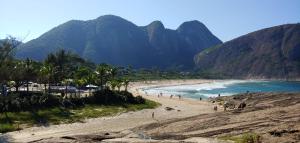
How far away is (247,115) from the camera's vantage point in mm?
55750

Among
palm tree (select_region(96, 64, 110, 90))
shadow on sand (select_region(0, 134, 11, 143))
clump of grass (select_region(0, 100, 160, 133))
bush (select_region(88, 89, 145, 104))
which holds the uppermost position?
palm tree (select_region(96, 64, 110, 90))

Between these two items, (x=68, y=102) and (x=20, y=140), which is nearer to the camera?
(x=20, y=140)

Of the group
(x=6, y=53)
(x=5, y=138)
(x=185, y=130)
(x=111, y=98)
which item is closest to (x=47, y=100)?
(x=111, y=98)

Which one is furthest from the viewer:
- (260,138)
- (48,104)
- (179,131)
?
(48,104)

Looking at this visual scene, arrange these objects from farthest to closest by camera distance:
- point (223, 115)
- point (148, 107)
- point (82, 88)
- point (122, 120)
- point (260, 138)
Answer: point (82, 88)
point (148, 107)
point (122, 120)
point (223, 115)
point (260, 138)

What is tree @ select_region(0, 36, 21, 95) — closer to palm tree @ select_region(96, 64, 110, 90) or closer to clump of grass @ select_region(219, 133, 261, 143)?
clump of grass @ select_region(219, 133, 261, 143)

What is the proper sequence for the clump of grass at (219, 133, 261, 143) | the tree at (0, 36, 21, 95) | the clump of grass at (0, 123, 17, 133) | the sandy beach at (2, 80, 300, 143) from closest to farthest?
the clump of grass at (219, 133, 261, 143) → the sandy beach at (2, 80, 300, 143) → the clump of grass at (0, 123, 17, 133) → the tree at (0, 36, 21, 95)

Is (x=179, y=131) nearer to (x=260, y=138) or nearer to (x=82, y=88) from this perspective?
(x=260, y=138)

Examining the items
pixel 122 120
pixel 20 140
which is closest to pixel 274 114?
pixel 122 120

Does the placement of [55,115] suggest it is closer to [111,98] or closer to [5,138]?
[5,138]

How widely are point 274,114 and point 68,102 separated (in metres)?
34.2

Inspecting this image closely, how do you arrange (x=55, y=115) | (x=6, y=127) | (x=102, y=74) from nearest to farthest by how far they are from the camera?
(x=6, y=127), (x=55, y=115), (x=102, y=74)

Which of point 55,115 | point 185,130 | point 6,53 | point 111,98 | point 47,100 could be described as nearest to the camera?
point 185,130

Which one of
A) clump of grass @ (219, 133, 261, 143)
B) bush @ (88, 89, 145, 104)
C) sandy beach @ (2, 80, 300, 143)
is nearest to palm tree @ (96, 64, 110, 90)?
bush @ (88, 89, 145, 104)
